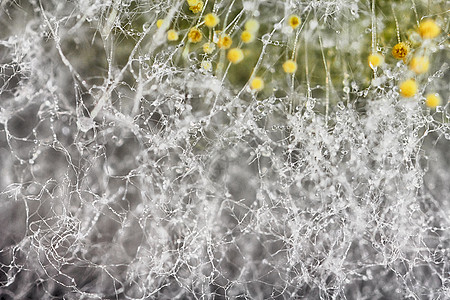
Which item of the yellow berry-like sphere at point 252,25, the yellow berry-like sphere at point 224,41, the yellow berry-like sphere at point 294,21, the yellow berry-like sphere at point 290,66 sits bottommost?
the yellow berry-like sphere at point 290,66

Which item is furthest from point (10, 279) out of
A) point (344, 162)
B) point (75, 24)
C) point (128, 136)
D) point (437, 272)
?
point (437, 272)

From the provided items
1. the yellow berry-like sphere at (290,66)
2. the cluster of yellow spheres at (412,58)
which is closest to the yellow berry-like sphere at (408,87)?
the cluster of yellow spheres at (412,58)

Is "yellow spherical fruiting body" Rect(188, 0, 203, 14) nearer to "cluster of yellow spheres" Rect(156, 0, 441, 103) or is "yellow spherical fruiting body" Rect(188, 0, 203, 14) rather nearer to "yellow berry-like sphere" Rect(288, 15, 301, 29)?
"cluster of yellow spheres" Rect(156, 0, 441, 103)

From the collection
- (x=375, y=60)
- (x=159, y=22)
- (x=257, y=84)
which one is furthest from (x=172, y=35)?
(x=375, y=60)

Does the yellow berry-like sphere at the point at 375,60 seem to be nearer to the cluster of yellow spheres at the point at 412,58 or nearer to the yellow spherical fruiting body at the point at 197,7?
the cluster of yellow spheres at the point at 412,58

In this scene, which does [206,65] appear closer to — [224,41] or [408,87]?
[224,41]
